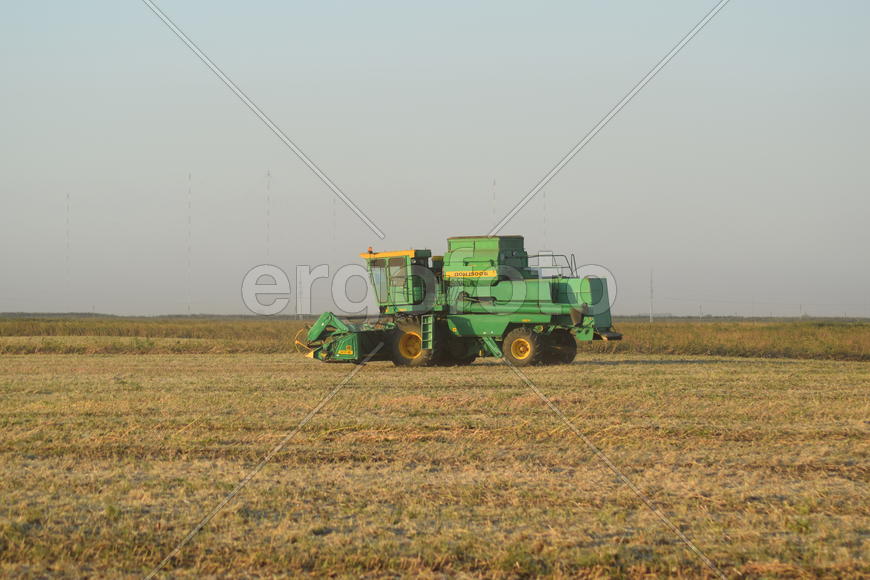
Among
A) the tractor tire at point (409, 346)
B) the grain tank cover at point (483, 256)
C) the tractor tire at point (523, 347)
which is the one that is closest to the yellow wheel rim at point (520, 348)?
the tractor tire at point (523, 347)

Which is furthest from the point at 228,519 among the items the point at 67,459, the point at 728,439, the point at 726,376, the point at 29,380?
the point at 726,376

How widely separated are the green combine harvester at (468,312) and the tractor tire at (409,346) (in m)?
0.03

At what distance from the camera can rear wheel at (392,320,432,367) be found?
73.5ft

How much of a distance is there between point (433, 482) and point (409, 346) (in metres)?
14.5

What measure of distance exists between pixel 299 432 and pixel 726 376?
1166 cm

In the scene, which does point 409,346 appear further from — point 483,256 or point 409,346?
point 483,256

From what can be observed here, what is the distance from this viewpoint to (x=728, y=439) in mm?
10742

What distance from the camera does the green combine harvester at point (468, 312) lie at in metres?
21.8

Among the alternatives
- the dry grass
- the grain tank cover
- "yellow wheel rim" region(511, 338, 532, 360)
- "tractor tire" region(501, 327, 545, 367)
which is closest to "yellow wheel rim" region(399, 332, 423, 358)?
the grain tank cover

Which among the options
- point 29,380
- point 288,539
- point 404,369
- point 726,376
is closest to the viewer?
point 288,539

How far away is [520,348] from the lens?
869 inches

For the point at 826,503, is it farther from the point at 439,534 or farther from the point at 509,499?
the point at 439,534

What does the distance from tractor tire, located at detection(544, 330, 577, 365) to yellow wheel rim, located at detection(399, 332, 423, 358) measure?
3319 millimetres

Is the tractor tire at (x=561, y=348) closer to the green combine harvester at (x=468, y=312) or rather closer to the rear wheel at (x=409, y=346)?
the green combine harvester at (x=468, y=312)
